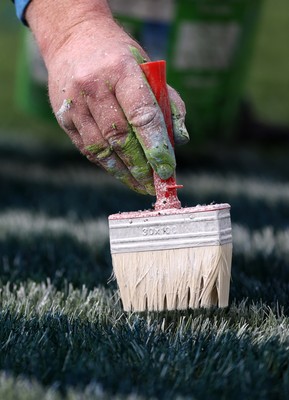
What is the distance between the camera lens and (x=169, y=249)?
1.63 m

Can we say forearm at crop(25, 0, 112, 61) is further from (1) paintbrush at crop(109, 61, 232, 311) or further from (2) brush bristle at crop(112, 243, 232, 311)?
(2) brush bristle at crop(112, 243, 232, 311)

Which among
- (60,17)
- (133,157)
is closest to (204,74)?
(60,17)

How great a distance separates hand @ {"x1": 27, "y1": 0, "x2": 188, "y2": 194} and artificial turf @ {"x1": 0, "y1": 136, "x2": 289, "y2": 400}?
296mm

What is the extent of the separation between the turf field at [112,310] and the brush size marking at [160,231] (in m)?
0.16

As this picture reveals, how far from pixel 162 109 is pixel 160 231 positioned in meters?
0.23

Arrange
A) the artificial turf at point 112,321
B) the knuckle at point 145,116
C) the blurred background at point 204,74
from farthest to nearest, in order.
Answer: the blurred background at point 204,74
the knuckle at point 145,116
the artificial turf at point 112,321

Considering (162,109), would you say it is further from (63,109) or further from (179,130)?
(63,109)

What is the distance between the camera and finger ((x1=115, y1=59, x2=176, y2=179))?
159 centimetres

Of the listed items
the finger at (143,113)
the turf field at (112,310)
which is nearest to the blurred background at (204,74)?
the turf field at (112,310)

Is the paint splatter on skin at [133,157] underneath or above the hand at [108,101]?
underneath

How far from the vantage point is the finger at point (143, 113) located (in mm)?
1586

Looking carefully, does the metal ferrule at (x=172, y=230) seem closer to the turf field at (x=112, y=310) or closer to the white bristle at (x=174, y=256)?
the white bristle at (x=174, y=256)

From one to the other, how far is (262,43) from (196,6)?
4452 mm

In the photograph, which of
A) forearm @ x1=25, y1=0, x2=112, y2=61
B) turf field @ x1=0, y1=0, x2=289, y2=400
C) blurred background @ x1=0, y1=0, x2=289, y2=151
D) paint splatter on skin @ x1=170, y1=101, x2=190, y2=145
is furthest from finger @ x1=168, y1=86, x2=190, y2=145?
blurred background @ x1=0, y1=0, x2=289, y2=151
